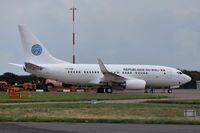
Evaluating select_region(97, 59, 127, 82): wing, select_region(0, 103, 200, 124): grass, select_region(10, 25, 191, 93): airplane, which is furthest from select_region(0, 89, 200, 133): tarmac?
select_region(10, 25, 191, 93): airplane

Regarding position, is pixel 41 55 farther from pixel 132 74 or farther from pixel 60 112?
pixel 60 112

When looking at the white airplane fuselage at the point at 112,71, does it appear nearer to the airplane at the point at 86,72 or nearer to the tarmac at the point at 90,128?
the airplane at the point at 86,72

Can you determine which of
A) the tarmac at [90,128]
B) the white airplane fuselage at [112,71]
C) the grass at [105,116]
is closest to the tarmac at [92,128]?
the tarmac at [90,128]

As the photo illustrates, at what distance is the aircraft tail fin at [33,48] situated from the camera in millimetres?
48031

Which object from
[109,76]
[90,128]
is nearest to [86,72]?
[109,76]

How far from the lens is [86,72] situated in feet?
158

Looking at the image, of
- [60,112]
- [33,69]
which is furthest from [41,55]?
[60,112]

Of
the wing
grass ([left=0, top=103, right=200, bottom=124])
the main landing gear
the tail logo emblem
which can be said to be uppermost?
the tail logo emblem

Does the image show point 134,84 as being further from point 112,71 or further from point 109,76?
point 112,71

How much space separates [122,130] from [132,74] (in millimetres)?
35279

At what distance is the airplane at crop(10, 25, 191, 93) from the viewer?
47.0m

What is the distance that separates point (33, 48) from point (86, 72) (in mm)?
6158

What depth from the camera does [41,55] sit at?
4862 cm

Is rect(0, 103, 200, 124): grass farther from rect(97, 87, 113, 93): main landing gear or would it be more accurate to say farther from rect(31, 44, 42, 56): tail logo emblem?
rect(31, 44, 42, 56): tail logo emblem
